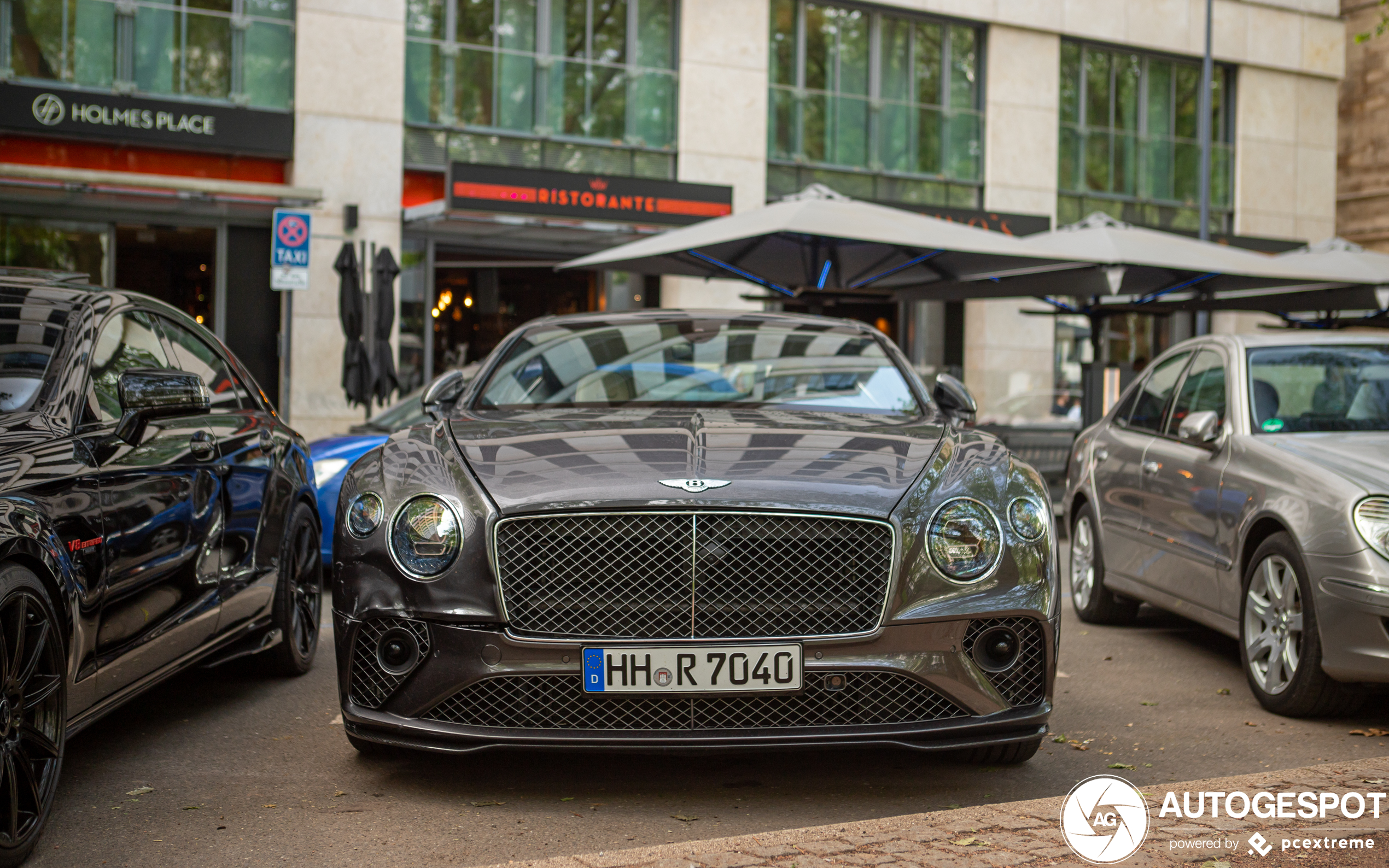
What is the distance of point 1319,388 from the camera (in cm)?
631

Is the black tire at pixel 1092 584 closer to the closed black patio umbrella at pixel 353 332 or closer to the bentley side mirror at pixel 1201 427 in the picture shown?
the bentley side mirror at pixel 1201 427

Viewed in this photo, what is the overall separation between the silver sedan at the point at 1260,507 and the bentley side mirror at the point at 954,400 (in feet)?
4.33

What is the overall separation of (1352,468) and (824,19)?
17.8 m

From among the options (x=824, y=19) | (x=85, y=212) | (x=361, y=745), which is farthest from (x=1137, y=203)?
(x=361, y=745)

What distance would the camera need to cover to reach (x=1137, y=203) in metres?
24.3

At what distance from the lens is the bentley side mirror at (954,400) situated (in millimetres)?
5402

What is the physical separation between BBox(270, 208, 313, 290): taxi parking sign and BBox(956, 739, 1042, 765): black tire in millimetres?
8003

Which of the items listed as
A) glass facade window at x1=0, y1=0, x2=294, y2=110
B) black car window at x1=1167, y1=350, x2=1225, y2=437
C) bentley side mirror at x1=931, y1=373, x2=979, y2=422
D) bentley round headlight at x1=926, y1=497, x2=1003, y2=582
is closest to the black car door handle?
bentley round headlight at x1=926, y1=497, x2=1003, y2=582

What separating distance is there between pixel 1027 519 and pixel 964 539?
26 cm

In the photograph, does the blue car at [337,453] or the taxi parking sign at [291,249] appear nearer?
the blue car at [337,453]

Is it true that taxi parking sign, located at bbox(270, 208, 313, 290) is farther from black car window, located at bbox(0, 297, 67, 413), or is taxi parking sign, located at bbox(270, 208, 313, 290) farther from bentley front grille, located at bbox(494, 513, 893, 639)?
bentley front grille, located at bbox(494, 513, 893, 639)

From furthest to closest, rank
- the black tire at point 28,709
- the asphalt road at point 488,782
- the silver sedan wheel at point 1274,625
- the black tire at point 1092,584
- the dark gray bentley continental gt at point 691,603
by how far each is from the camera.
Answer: the black tire at point 1092,584 → the silver sedan wheel at point 1274,625 → the dark gray bentley continental gt at point 691,603 → the asphalt road at point 488,782 → the black tire at point 28,709

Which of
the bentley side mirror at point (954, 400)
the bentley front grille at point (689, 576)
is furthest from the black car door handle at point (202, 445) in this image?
the bentley side mirror at point (954, 400)

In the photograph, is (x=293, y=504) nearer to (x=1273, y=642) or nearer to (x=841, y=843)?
(x=841, y=843)
